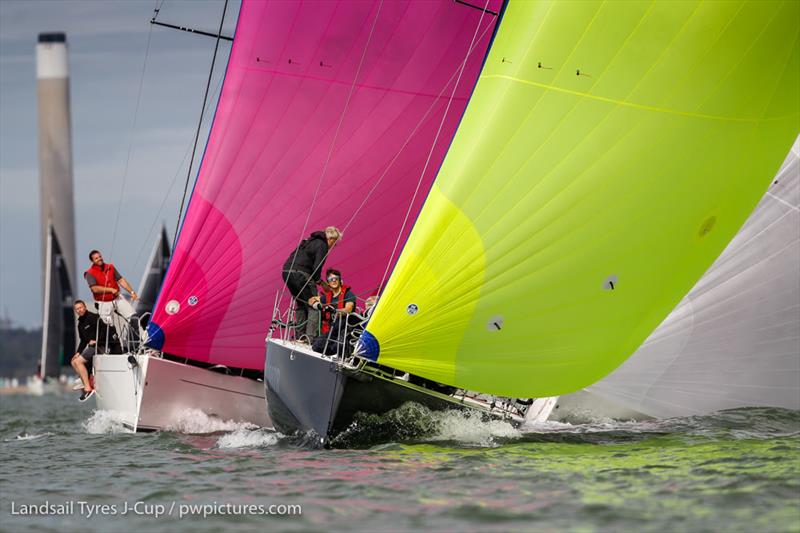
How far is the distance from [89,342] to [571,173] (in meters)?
7.93

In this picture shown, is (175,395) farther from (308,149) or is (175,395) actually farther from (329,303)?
(308,149)

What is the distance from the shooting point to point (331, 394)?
10.0m

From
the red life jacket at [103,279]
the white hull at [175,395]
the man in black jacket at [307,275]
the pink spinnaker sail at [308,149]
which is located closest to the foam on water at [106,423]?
the white hull at [175,395]

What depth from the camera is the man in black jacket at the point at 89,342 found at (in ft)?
49.3

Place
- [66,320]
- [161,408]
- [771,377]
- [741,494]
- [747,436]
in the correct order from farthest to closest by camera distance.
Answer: [66,320] → [161,408] → [771,377] → [747,436] → [741,494]

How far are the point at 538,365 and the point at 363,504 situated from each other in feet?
10.3

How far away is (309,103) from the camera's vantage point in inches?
566

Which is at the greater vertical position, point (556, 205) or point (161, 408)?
point (556, 205)

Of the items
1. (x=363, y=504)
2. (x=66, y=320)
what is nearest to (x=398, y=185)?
(x=363, y=504)

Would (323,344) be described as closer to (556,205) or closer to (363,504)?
(556,205)

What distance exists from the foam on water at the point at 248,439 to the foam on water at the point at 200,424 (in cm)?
76

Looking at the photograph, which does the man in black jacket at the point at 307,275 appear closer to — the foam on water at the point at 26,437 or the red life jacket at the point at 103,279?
the red life jacket at the point at 103,279

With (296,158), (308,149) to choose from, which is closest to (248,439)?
(296,158)

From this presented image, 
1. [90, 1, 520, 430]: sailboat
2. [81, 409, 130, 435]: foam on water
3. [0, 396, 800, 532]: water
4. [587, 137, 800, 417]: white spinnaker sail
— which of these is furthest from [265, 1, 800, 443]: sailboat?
[81, 409, 130, 435]: foam on water
